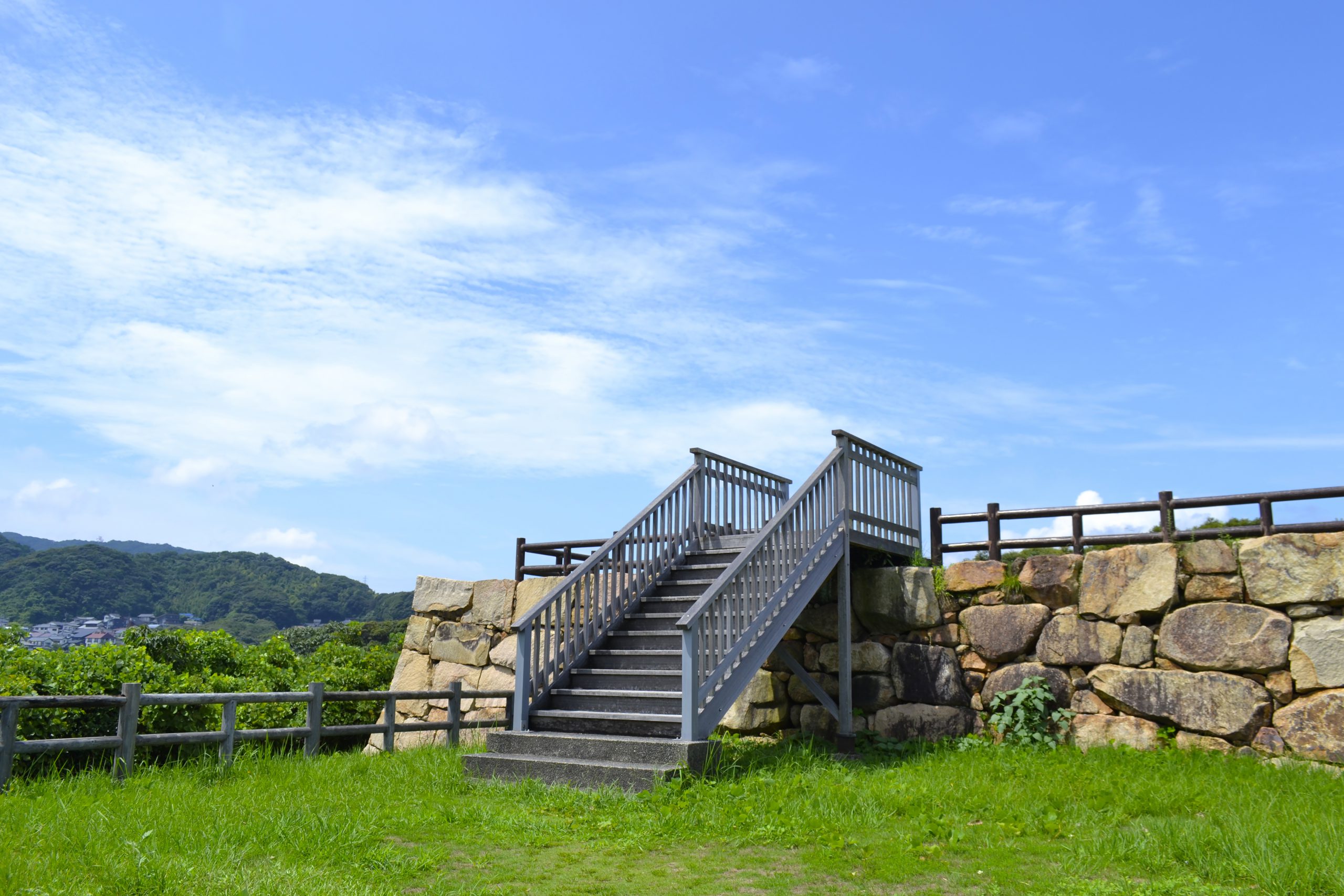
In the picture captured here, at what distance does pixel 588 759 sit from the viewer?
8.92m

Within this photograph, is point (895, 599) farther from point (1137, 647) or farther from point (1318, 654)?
point (1318, 654)

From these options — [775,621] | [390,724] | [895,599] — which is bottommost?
[390,724]

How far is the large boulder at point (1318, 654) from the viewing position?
9344 mm

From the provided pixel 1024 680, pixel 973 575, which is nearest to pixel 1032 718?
pixel 1024 680

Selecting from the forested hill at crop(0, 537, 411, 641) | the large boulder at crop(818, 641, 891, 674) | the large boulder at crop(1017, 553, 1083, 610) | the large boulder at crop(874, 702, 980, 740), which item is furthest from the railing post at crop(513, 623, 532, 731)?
the forested hill at crop(0, 537, 411, 641)

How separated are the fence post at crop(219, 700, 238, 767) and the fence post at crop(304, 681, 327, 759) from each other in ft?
2.77

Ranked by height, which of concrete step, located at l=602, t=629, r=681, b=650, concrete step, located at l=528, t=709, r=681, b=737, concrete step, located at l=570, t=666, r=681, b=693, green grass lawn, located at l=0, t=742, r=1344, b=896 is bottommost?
green grass lawn, located at l=0, t=742, r=1344, b=896

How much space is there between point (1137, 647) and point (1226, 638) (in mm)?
859

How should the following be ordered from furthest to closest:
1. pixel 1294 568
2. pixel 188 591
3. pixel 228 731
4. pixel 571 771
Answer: pixel 188 591 < pixel 1294 568 < pixel 228 731 < pixel 571 771

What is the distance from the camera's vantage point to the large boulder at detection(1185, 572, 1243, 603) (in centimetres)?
996

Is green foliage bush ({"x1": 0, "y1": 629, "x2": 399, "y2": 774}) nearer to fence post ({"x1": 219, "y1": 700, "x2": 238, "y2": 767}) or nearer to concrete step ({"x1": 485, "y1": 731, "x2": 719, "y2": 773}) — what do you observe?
fence post ({"x1": 219, "y1": 700, "x2": 238, "y2": 767})

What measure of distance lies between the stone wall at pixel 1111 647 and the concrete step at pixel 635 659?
2392 millimetres

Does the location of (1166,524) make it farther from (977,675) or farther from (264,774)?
(264,774)

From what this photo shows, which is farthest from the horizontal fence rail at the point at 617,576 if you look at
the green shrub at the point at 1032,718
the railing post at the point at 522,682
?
the green shrub at the point at 1032,718
